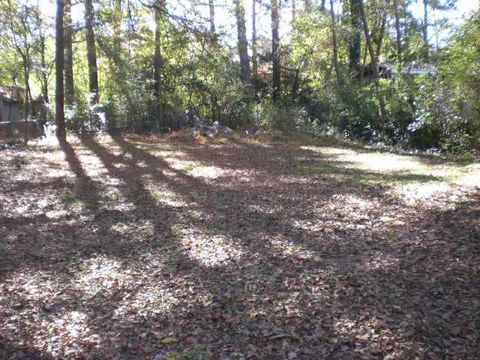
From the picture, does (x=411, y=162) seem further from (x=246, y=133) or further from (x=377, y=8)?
(x=377, y=8)

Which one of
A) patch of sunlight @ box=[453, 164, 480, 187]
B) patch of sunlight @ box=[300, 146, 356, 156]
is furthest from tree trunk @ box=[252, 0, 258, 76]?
patch of sunlight @ box=[453, 164, 480, 187]

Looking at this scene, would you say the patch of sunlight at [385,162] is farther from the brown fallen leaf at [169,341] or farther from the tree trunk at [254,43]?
the tree trunk at [254,43]

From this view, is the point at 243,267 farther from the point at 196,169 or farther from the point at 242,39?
the point at 242,39

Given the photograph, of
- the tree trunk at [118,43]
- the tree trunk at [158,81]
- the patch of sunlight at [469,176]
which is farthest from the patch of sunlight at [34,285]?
the tree trunk at [158,81]

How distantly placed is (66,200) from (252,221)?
9.84ft

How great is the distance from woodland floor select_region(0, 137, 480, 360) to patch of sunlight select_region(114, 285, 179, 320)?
2cm

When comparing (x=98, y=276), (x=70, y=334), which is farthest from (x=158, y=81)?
(x=70, y=334)

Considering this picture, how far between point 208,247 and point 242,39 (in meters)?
12.4

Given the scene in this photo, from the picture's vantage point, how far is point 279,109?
54.6 ft

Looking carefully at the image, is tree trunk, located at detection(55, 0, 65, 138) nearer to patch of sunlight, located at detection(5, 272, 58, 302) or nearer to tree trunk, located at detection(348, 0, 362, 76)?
patch of sunlight, located at detection(5, 272, 58, 302)

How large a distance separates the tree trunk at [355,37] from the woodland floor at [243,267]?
37.4 feet

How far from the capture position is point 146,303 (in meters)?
3.73

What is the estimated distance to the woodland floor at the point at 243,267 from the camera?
3.14 m

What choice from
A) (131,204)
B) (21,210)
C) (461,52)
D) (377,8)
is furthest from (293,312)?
(377,8)
